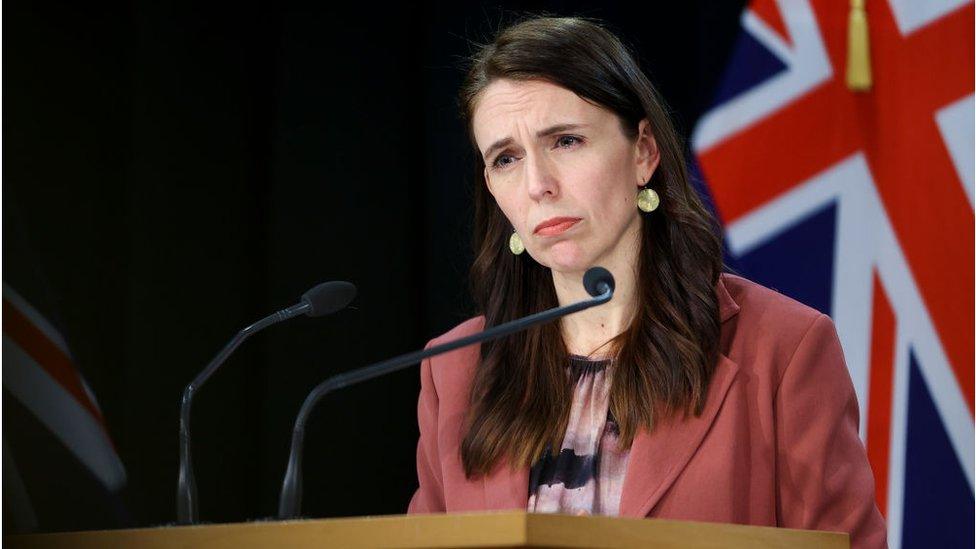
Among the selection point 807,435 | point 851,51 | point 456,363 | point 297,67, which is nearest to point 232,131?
point 297,67

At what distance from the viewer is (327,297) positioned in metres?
1.96

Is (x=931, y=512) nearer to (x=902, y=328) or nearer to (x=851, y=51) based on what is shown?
(x=902, y=328)

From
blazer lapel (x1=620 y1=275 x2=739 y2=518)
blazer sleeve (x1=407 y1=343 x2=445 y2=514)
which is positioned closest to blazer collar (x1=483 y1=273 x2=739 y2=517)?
blazer lapel (x1=620 y1=275 x2=739 y2=518)

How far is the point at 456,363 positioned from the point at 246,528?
3.43 feet

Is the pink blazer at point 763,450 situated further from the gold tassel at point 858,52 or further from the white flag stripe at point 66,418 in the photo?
the white flag stripe at point 66,418

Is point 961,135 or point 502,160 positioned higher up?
point 961,135

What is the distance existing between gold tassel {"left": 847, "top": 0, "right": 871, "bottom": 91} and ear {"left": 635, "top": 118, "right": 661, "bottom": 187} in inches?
32.5

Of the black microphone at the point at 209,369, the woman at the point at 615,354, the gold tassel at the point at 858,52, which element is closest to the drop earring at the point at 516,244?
the woman at the point at 615,354

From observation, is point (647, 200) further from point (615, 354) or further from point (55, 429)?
point (55, 429)

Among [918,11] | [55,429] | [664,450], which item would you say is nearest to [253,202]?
[55,429]

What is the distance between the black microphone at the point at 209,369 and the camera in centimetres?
187

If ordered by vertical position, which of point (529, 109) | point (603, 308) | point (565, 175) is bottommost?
point (603, 308)

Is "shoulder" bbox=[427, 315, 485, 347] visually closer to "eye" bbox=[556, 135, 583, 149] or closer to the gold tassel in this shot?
"eye" bbox=[556, 135, 583, 149]

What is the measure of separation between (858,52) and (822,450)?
50.7 inches
